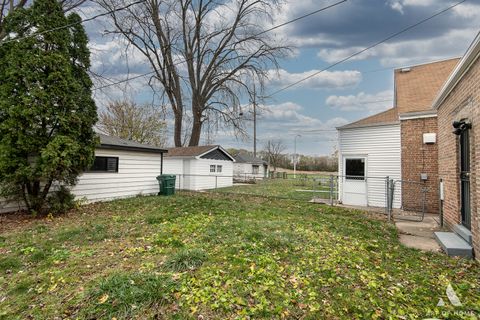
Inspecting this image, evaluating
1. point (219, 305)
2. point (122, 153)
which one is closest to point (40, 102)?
point (122, 153)

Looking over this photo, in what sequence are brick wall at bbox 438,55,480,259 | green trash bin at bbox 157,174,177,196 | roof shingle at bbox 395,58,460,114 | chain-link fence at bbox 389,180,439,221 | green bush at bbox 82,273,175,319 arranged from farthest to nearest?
green trash bin at bbox 157,174,177,196
roof shingle at bbox 395,58,460,114
chain-link fence at bbox 389,180,439,221
brick wall at bbox 438,55,480,259
green bush at bbox 82,273,175,319

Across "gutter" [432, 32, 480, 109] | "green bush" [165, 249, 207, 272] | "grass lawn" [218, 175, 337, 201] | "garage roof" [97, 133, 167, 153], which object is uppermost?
"gutter" [432, 32, 480, 109]

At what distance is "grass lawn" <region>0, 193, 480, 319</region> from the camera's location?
2.67m

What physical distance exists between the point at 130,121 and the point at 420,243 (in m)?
23.9

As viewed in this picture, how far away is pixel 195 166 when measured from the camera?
18.3 m

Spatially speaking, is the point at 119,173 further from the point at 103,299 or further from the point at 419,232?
the point at 419,232

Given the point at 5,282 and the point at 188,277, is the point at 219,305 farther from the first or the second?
A: the point at 5,282

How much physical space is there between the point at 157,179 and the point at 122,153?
94.5 inches

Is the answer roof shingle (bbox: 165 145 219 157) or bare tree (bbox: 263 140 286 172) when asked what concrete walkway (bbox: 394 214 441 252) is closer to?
roof shingle (bbox: 165 145 219 157)

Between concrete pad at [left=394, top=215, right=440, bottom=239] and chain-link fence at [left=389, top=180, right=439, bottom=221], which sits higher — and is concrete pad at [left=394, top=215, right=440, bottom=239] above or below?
below

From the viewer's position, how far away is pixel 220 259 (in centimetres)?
389

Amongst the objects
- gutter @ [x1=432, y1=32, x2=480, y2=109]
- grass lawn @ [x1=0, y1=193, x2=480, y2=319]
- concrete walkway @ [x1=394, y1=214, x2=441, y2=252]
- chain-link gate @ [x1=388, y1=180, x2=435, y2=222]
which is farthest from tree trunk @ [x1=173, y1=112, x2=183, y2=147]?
gutter @ [x1=432, y1=32, x2=480, y2=109]

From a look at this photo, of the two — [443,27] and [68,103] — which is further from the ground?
[443,27]

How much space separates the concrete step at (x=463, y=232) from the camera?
182 inches
